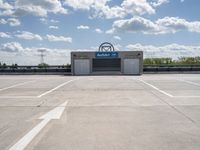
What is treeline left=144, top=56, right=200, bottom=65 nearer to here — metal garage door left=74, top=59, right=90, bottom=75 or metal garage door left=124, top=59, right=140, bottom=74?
metal garage door left=124, top=59, right=140, bottom=74

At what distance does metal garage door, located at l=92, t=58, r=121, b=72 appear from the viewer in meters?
37.9

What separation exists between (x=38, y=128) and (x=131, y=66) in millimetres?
31389

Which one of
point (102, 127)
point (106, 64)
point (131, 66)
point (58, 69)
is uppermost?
point (106, 64)

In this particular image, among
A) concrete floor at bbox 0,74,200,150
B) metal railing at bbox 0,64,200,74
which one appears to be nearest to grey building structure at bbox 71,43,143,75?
metal railing at bbox 0,64,200,74

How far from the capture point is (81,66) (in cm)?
3688

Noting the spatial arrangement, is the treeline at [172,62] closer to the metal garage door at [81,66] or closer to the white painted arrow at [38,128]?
the metal garage door at [81,66]

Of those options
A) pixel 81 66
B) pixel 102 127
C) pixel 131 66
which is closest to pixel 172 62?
pixel 131 66

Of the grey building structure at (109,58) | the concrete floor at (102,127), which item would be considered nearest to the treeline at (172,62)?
the grey building structure at (109,58)

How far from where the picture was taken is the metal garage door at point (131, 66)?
3653cm

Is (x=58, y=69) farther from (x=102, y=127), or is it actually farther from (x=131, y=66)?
(x=102, y=127)

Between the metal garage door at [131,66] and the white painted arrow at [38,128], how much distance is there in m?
28.2

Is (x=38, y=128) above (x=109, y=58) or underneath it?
underneath

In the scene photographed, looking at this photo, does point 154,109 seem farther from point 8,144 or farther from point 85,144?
point 8,144

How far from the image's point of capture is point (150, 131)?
5.66m
